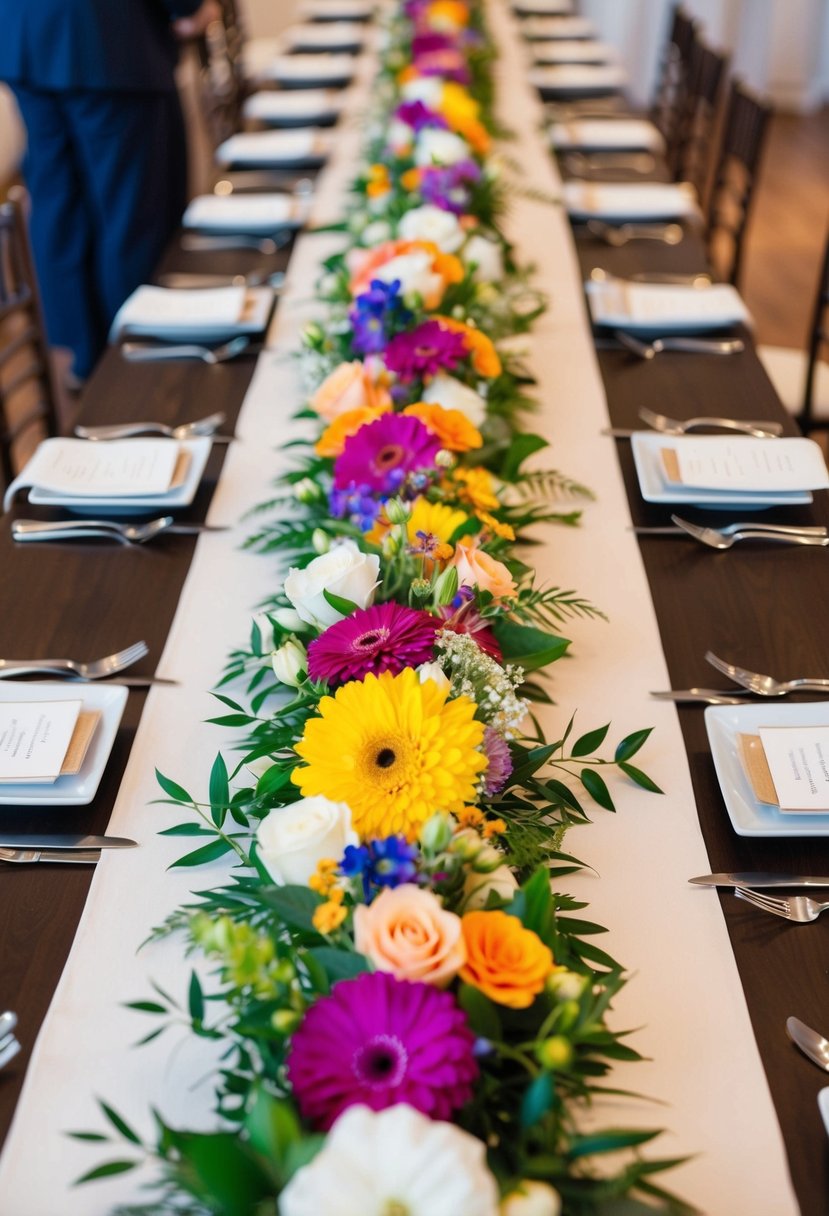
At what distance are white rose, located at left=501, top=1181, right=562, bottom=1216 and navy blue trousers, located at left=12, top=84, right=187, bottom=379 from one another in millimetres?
3538

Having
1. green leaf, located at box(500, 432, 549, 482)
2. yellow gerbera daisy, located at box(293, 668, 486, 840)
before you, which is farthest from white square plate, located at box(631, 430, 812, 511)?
yellow gerbera daisy, located at box(293, 668, 486, 840)

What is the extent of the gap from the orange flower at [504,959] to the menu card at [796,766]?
0.43 m

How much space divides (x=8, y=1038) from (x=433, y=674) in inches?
19.0

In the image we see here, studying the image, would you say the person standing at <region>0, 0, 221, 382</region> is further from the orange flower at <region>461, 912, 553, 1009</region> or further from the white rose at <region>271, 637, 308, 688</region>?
the orange flower at <region>461, 912, 553, 1009</region>

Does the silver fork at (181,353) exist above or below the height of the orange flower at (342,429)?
below

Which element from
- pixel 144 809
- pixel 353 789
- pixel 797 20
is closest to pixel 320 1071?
pixel 353 789

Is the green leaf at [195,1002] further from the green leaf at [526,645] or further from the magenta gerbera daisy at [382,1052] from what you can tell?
the green leaf at [526,645]

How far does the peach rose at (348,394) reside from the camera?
1.76 metres

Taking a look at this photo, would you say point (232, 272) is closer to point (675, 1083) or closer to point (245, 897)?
point (245, 897)

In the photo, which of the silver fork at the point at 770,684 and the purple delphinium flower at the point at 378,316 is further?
the purple delphinium flower at the point at 378,316

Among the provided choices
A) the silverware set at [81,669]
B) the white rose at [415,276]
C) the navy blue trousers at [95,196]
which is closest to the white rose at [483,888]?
the silverware set at [81,669]

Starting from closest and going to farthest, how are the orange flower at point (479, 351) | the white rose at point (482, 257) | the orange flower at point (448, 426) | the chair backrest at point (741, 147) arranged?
1. the orange flower at point (448, 426)
2. the orange flower at point (479, 351)
3. the white rose at point (482, 257)
4. the chair backrest at point (741, 147)

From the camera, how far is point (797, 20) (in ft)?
25.5

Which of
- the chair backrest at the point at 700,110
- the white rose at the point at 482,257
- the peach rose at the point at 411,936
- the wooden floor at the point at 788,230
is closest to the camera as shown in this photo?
the peach rose at the point at 411,936
